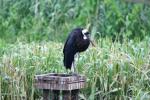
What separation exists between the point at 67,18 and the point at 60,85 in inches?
271

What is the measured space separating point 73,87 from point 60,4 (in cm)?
699

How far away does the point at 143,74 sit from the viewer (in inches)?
235

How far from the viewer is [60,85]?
4965mm

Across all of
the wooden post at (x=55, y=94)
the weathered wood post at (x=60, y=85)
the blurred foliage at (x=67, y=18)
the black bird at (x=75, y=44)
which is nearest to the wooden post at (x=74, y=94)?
the weathered wood post at (x=60, y=85)

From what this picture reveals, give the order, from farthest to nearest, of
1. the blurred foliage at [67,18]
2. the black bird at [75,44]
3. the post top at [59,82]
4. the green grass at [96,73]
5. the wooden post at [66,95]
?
the blurred foliage at [67,18] < the green grass at [96,73] < the black bird at [75,44] < the wooden post at [66,95] < the post top at [59,82]

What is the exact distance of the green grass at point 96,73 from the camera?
598 centimetres

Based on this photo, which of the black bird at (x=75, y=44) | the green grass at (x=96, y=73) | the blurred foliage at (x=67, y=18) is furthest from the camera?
the blurred foliage at (x=67, y=18)

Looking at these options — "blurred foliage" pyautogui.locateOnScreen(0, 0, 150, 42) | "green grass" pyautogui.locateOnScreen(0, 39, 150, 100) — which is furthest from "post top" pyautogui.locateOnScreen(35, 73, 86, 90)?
"blurred foliage" pyautogui.locateOnScreen(0, 0, 150, 42)

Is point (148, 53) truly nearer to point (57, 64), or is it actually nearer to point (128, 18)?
point (57, 64)

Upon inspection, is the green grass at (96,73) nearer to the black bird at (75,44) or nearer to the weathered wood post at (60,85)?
the black bird at (75,44)

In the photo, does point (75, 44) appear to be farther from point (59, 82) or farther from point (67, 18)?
point (67, 18)

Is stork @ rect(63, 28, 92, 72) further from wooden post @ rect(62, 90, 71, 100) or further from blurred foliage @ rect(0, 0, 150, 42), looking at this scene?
blurred foliage @ rect(0, 0, 150, 42)

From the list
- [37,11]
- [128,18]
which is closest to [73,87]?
[128,18]

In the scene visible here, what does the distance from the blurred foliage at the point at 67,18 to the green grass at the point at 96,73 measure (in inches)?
137
